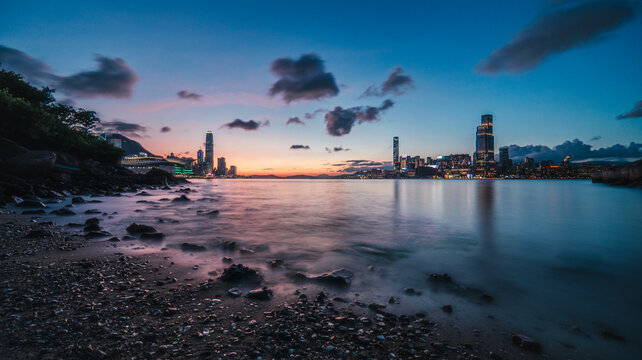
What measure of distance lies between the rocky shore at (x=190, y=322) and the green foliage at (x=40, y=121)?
31.0 meters

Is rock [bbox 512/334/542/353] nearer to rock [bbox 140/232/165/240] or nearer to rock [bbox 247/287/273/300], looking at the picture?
rock [bbox 247/287/273/300]

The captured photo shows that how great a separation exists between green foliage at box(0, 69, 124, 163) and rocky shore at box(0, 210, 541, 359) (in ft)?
102

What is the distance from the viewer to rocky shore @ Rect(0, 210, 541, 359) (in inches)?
114

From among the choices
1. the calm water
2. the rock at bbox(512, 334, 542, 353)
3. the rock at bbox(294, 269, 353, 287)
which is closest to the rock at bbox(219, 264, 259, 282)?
the calm water

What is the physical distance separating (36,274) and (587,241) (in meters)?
18.7

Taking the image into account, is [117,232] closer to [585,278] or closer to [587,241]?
[585,278]

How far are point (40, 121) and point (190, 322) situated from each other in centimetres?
3846

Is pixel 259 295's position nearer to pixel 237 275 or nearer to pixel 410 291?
pixel 237 275

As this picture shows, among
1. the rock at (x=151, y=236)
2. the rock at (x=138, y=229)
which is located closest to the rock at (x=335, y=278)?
the rock at (x=151, y=236)

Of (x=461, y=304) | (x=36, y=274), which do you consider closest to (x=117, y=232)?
(x=36, y=274)

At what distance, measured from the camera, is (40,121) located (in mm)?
26922

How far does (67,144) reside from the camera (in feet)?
107

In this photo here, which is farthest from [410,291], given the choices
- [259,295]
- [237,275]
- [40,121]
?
[40,121]

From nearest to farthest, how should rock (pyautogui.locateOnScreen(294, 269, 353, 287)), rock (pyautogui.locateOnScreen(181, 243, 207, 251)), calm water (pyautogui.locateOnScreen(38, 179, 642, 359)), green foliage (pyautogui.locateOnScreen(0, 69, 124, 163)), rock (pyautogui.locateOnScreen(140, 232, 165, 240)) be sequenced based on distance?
calm water (pyautogui.locateOnScreen(38, 179, 642, 359)) → rock (pyautogui.locateOnScreen(294, 269, 353, 287)) → rock (pyautogui.locateOnScreen(181, 243, 207, 251)) → rock (pyautogui.locateOnScreen(140, 232, 165, 240)) → green foliage (pyautogui.locateOnScreen(0, 69, 124, 163))
